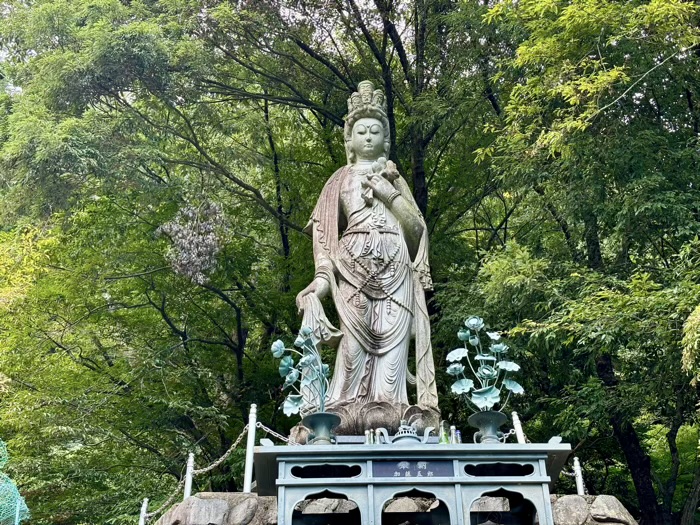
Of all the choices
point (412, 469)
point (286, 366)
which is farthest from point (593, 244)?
point (412, 469)

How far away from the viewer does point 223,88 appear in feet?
39.5

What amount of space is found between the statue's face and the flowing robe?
28cm

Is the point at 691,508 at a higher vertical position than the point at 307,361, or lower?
higher

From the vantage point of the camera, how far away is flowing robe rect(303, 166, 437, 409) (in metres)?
7.03

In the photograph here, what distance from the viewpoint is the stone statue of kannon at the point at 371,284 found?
6961 millimetres

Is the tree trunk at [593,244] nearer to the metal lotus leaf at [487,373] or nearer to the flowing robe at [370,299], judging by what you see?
the flowing robe at [370,299]

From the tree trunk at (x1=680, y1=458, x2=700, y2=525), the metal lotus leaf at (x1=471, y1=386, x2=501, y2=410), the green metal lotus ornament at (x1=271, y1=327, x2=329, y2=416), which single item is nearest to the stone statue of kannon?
the green metal lotus ornament at (x1=271, y1=327, x2=329, y2=416)

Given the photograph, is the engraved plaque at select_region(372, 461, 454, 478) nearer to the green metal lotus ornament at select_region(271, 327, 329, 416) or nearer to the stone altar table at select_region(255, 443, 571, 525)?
the stone altar table at select_region(255, 443, 571, 525)

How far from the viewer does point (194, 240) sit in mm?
10547

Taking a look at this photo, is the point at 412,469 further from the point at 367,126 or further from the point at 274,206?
the point at 274,206

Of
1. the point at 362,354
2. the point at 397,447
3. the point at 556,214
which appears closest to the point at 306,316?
the point at 362,354

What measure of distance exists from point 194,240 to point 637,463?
225 inches

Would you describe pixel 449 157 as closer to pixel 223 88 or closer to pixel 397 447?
pixel 223 88

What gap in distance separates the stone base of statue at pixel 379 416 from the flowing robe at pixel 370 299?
0.23 ft
